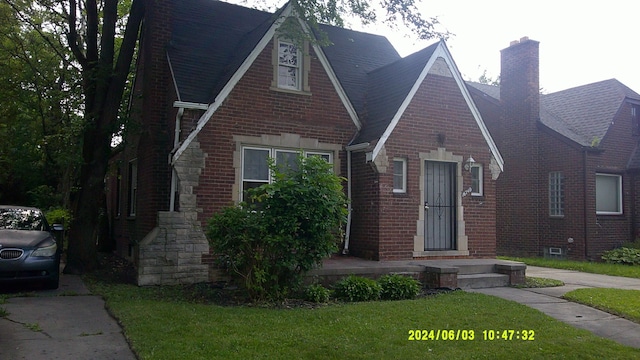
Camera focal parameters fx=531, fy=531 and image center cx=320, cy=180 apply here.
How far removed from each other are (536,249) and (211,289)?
1420 centimetres

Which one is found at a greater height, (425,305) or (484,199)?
(484,199)

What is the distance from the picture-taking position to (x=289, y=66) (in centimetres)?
1293

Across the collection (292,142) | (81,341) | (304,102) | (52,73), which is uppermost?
(52,73)

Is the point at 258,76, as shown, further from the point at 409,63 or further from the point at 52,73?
the point at 52,73

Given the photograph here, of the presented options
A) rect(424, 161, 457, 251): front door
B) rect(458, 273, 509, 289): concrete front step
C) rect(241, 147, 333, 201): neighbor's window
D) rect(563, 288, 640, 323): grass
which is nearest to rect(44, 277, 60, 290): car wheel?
rect(241, 147, 333, 201): neighbor's window

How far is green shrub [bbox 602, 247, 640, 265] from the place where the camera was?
18.0 m

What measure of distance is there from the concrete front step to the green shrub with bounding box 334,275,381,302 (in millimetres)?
2512

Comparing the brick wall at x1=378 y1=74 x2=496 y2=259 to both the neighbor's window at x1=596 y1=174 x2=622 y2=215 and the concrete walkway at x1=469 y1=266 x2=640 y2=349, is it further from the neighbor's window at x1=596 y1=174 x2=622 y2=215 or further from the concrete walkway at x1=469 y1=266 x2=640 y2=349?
the neighbor's window at x1=596 y1=174 x2=622 y2=215

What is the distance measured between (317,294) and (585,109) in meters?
17.3

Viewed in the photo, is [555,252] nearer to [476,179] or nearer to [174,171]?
[476,179]

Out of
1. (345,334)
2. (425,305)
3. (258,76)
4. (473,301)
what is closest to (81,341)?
(345,334)

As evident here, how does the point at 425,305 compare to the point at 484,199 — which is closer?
the point at 425,305

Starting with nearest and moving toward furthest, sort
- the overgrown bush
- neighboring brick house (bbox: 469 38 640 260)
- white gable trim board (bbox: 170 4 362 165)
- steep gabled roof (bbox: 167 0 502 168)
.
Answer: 1. the overgrown bush
2. white gable trim board (bbox: 170 4 362 165)
3. steep gabled roof (bbox: 167 0 502 168)
4. neighboring brick house (bbox: 469 38 640 260)

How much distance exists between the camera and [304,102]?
1294 cm
